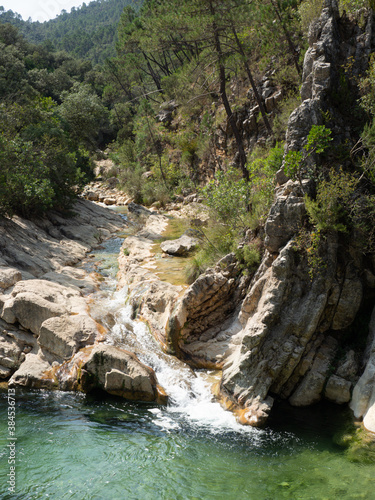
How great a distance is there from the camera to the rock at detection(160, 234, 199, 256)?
15875 millimetres

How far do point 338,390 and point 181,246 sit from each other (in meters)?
9.36

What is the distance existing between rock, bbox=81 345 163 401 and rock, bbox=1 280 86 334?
2.51 meters

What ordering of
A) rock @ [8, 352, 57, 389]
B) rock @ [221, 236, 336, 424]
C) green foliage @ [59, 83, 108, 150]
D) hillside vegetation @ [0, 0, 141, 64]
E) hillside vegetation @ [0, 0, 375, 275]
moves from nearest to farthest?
1. rock @ [221, 236, 336, 424]
2. hillside vegetation @ [0, 0, 375, 275]
3. rock @ [8, 352, 57, 389]
4. green foliage @ [59, 83, 108, 150]
5. hillside vegetation @ [0, 0, 141, 64]

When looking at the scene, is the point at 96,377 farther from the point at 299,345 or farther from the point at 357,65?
the point at 357,65

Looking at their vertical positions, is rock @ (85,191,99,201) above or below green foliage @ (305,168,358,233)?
above

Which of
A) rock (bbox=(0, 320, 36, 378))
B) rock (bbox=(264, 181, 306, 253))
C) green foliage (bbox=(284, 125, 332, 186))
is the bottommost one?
rock (bbox=(0, 320, 36, 378))

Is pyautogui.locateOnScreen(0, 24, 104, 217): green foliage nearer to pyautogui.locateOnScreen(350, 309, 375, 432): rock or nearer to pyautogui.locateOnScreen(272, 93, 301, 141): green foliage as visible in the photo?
pyautogui.locateOnScreen(272, 93, 301, 141): green foliage

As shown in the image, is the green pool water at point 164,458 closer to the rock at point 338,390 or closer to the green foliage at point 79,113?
the rock at point 338,390

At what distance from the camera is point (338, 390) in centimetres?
803

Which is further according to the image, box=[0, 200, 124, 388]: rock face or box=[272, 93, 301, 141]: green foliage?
box=[272, 93, 301, 141]: green foliage

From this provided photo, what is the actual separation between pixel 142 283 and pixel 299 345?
6.21m

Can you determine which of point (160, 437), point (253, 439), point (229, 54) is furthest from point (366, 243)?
point (229, 54)

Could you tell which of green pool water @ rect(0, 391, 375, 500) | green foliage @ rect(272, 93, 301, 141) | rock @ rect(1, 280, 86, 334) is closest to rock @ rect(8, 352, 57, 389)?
green pool water @ rect(0, 391, 375, 500)

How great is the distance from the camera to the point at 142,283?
12.9 metres
